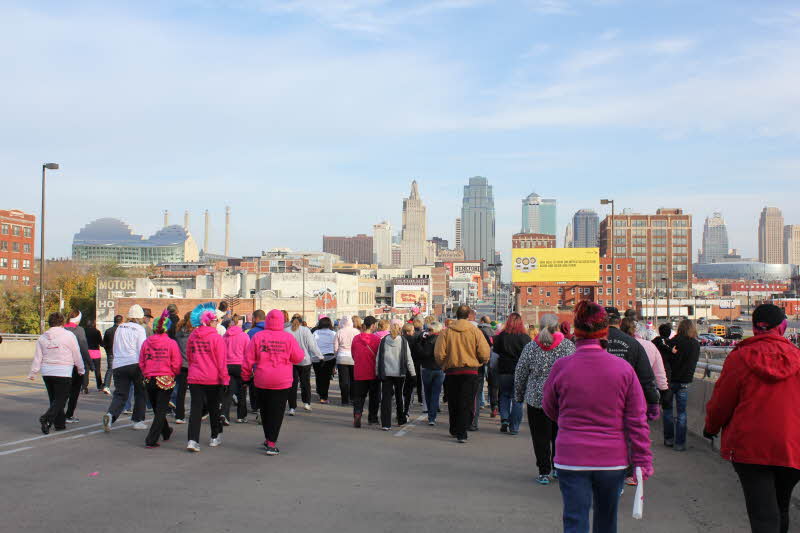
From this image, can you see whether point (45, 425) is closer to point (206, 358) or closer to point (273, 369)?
point (206, 358)

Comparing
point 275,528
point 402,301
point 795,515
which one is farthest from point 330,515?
point 402,301

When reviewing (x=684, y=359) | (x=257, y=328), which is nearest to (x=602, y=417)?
(x=684, y=359)

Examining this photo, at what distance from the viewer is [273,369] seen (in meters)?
10.2

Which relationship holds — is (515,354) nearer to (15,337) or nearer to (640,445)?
(640,445)

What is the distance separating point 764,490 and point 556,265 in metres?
122

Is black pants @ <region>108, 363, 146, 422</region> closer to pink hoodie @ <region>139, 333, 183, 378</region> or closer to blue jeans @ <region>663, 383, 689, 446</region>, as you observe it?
pink hoodie @ <region>139, 333, 183, 378</region>

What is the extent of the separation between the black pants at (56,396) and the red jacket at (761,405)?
9.59m

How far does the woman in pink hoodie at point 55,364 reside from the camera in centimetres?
1138

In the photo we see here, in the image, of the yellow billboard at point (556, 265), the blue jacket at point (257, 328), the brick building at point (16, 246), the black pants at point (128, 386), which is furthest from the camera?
the yellow billboard at point (556, 265)

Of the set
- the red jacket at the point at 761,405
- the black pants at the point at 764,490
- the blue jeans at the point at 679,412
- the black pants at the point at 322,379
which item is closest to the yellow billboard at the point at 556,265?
the black pants at the point at 322,379

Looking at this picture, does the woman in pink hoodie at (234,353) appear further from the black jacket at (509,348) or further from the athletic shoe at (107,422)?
the black jacket at (509,348)

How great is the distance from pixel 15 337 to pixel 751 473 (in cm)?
4530

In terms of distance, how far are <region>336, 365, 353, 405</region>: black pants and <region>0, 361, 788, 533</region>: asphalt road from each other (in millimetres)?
4174

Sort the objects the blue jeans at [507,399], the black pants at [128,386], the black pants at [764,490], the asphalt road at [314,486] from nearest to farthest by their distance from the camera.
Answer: the black pants at [764,490], the asphalt road at [314,486], the black pants at [128,386], the blue jeans at [507,399]
